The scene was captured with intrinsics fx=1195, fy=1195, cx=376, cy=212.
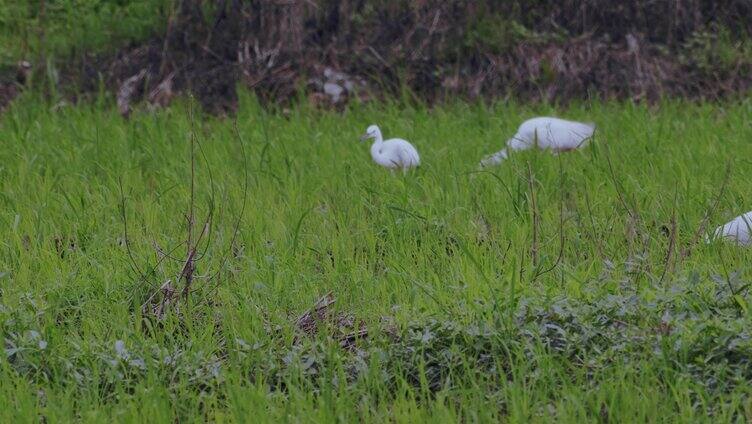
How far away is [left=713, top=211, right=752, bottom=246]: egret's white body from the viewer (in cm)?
452

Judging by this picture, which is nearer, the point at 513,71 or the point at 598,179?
the point at 598,179

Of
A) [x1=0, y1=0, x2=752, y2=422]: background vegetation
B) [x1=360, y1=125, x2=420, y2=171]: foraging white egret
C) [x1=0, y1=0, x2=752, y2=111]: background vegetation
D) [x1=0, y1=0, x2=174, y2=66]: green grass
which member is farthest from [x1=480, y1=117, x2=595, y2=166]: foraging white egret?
[x1=0, y1=0, x2=174, y2=66]: green grass

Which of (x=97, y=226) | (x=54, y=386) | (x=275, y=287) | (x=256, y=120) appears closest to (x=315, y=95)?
(x=256, y=120)

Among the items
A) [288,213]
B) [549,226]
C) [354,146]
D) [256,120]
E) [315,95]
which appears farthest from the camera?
[315,95]

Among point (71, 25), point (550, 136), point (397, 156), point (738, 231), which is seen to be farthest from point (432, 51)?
point (738, 231)

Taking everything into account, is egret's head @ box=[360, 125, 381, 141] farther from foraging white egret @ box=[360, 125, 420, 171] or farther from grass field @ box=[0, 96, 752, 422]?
foraging white egret @ box=[360, 125, 420, 171]

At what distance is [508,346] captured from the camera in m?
3.71

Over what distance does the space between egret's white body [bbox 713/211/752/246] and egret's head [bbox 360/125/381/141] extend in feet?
7.79

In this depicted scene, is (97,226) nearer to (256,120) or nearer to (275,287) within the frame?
(275,287)

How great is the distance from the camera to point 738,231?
455cm

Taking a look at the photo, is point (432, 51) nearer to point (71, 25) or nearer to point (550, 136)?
point (550, 136)

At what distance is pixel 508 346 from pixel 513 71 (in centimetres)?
459

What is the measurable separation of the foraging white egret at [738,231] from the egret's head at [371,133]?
2.37 m

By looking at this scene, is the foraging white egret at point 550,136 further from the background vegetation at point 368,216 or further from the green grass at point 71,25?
the green grass at point 71,25
